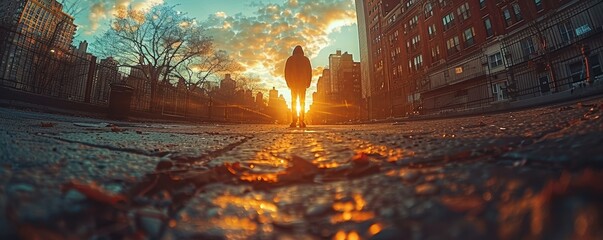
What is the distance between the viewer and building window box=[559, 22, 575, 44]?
1897cm

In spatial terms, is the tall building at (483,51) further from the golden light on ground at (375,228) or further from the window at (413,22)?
the golden light on ground at (375,228)

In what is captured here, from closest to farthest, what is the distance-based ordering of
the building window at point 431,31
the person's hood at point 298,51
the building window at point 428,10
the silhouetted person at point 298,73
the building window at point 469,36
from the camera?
the silhouetted person at point 298,73
the person's hood at point 298,51
the building window at point 469,36
the building window at point 431,31
the building window at point 428,10

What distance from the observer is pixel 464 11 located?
94.5 ft

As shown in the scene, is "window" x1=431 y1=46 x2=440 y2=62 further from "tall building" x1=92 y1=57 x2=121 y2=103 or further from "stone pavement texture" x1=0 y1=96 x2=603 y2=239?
"stone pavement texture" x1=0 y1=96 x2=603 y2=239

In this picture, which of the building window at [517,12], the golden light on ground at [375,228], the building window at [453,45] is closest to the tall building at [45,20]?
the golden light on ground at [375,228]

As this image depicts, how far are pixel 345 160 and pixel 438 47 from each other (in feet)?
118

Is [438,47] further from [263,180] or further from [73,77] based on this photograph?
[263,180]

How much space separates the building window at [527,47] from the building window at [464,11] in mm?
7517

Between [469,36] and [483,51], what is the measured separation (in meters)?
2.98

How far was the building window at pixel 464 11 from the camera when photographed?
2838cm

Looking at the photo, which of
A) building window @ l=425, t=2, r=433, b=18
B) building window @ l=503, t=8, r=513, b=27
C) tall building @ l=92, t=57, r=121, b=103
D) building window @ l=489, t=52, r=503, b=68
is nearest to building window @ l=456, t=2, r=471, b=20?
building window @ l=503, t=8, r=513, b=27

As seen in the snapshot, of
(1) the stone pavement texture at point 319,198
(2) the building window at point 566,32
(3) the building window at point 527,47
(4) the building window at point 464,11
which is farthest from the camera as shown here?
(4) the building window at point 464,11

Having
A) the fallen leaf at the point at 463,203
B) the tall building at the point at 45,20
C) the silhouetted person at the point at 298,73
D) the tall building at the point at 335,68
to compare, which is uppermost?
the tall building at the point at 335,68

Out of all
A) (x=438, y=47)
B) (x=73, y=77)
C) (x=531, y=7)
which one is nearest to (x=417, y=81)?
(x=438, y=47)
